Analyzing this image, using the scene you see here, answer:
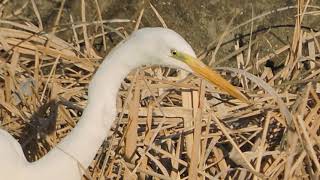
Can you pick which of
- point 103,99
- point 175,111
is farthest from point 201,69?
point 175,111

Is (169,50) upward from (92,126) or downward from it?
upward

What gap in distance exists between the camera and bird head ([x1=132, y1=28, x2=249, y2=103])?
1609 millimetres

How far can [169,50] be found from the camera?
162 cm

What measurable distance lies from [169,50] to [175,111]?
1.96 ft

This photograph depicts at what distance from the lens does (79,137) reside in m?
1.72

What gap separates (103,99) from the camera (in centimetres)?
168

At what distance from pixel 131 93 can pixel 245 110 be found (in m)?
0.32

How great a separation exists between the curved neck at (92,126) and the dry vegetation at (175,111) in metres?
0.19

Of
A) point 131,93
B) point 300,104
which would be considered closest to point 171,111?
point 131,93

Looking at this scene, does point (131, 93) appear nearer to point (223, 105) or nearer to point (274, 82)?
point (223, 105)

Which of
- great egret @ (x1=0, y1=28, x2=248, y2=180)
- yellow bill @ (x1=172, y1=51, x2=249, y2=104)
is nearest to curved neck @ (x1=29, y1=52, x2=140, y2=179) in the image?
great egret @ (x1=0, y1=28, x2=248, y2=180)

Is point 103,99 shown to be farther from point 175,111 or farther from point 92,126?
point 175,111

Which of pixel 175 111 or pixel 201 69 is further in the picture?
pixel 175 111

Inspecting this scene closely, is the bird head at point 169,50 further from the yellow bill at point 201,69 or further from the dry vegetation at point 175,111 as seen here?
the dry vegetation at point 175,111
